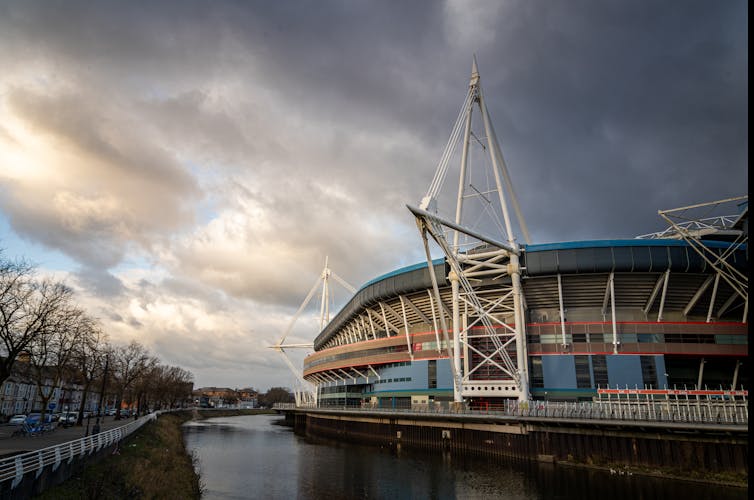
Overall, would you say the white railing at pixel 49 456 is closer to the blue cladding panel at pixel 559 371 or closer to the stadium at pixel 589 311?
the stadium at pixel 589 311

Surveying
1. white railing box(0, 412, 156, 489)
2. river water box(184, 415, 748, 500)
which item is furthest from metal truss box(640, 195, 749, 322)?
white railing box(0, 412, 156, 489)

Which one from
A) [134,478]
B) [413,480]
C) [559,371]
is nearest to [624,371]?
[559,371]

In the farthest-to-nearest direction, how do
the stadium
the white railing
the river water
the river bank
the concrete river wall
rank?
1. the stadium
2. the concrete river wall
3. the river water
4. the river bank
5. the white railing

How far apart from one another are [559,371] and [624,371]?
20.5ft

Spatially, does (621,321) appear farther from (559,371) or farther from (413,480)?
(413,480)

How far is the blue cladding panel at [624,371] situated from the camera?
46.9 metres

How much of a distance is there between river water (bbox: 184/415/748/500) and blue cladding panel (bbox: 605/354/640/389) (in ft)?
56.7

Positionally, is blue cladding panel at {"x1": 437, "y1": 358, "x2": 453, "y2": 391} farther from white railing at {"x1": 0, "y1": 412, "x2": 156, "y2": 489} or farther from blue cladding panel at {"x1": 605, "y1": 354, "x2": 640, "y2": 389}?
white railing at {"x1": 0, "y1": 412, "x2": 156, "y2": 489}

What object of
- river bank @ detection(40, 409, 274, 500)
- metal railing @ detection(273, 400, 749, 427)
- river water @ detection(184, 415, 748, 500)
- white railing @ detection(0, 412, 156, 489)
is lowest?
river water @ detection(184, 415, 748, 500)

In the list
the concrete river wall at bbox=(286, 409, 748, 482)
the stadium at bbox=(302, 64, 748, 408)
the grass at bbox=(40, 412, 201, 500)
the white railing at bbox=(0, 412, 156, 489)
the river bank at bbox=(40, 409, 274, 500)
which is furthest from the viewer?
the stadium at bbox=(302, 64, 748, 408)

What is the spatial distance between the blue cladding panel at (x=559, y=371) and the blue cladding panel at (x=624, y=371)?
11.7ft

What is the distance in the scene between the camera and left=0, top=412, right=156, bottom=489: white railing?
49.8ft

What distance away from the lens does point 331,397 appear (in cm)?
8862

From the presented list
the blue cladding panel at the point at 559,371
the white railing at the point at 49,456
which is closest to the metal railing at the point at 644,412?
the blue cladding panel at the point at 559,371
